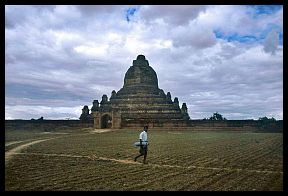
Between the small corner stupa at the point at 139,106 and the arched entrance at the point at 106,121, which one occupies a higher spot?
the small corner stupa at the point at 139,106

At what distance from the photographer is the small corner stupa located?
151 ft

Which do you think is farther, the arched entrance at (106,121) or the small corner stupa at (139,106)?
the arched entrance at (106,121)

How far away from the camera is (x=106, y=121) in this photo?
4791 cm

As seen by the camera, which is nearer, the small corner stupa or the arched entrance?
the small corner stupa

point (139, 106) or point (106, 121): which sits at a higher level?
point (139, 106)

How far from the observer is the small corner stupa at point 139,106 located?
46094 mm

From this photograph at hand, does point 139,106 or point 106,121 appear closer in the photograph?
point 106,121

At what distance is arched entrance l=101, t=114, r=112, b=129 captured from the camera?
47.1 m

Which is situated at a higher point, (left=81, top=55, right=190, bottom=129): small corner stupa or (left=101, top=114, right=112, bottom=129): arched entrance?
(left=81, top=55, right=190, bottom=129): small corner stupa

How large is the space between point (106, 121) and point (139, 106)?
728 centimetres

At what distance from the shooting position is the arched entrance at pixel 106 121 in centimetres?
4707
